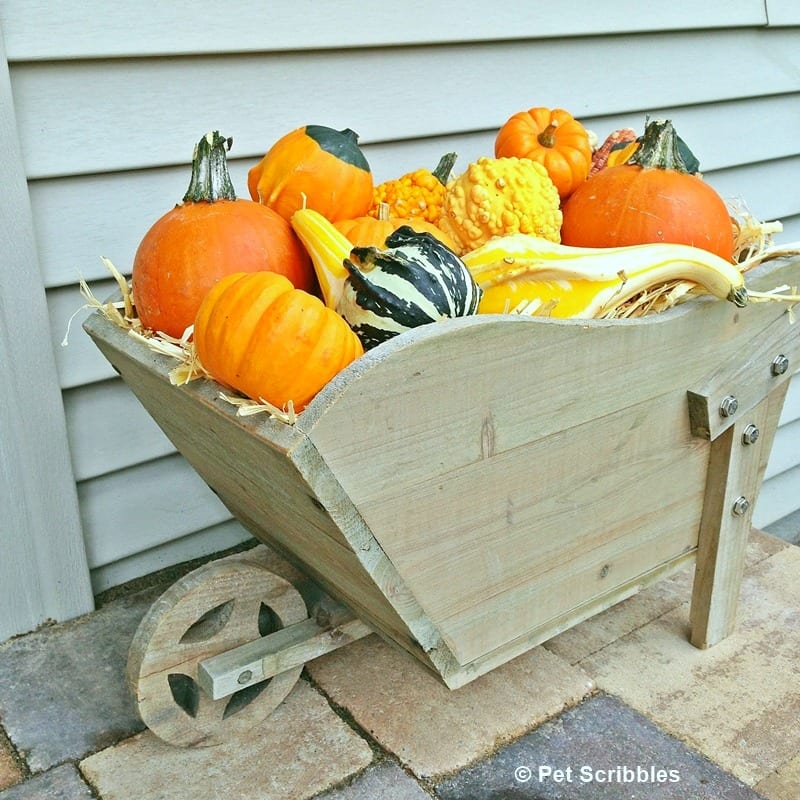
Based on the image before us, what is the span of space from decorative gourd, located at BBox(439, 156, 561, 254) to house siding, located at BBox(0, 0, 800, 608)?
1.75 feet

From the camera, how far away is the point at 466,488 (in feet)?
3.45

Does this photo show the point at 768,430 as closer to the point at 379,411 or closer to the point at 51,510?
the point at 379,411

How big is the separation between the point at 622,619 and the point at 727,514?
1.08ft

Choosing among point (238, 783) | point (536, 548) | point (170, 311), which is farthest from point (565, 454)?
point (238, 783)

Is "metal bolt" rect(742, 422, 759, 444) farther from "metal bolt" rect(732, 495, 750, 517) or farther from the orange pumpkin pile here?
the orange pumpkin pile

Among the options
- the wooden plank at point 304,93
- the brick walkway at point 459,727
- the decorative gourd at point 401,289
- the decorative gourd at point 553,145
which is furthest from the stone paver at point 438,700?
the wooden plank at point 304,93

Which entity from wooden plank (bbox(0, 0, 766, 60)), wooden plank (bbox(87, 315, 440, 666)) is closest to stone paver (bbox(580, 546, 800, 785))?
wooden plank (bbox(87, 315, 440, 666))

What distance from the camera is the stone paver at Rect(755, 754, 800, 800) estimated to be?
126 centimetres

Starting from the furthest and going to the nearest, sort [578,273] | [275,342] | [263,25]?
[263,25]
[578,273]
[275,342]

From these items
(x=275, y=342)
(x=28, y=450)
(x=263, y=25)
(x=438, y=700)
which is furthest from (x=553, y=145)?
(x=28, y=450)

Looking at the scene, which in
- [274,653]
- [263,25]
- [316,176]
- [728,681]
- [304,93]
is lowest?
[728,681]

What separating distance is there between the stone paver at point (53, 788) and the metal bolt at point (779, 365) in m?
1.25

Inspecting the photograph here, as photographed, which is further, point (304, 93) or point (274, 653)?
point (304, 93)

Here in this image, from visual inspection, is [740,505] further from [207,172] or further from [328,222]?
[207,172]
